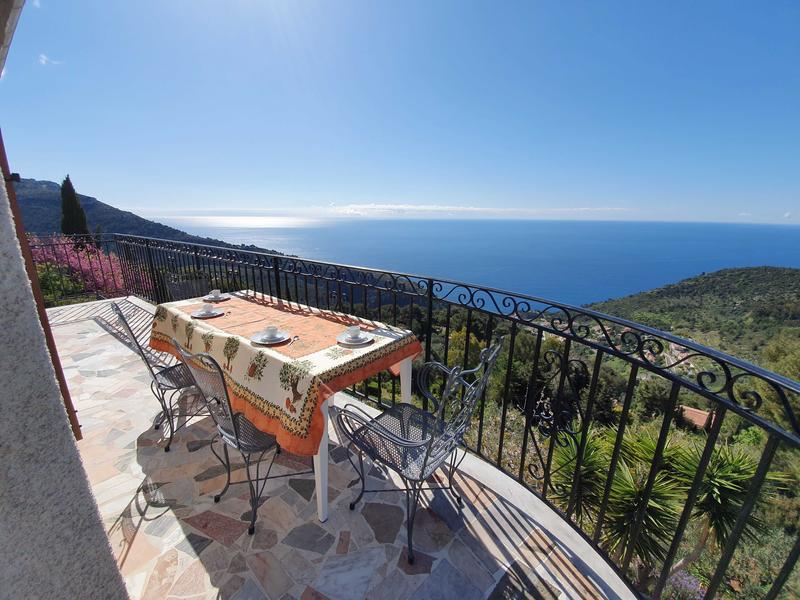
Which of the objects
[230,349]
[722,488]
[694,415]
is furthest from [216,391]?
[694,415]

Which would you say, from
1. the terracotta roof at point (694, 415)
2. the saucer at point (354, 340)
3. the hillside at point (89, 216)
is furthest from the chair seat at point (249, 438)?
the hillside at point (89, 216)

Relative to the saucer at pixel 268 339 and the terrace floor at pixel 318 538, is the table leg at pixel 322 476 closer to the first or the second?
the terrace floor at pixel 318 538

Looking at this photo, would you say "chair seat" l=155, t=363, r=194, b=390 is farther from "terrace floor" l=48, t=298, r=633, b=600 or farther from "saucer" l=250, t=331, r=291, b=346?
"saucer" l=250, t=331, r=291, b=346

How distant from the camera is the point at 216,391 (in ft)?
5.50

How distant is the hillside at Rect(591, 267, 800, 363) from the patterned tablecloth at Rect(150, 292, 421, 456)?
61.9ft

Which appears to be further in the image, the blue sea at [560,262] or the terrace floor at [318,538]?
the blue sea at [560,262]

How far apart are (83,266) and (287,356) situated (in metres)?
8.17

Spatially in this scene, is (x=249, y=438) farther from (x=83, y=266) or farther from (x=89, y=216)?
(x=89, y=216)

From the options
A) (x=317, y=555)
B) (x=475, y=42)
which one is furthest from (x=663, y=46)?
(x=317, y=555)

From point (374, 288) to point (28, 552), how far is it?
2244 millimetres

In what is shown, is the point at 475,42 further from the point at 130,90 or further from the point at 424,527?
the point at 424,527

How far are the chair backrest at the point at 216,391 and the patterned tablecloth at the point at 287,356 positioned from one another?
4.7 inches

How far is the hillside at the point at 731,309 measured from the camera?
18969mm

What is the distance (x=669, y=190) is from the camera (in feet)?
144
